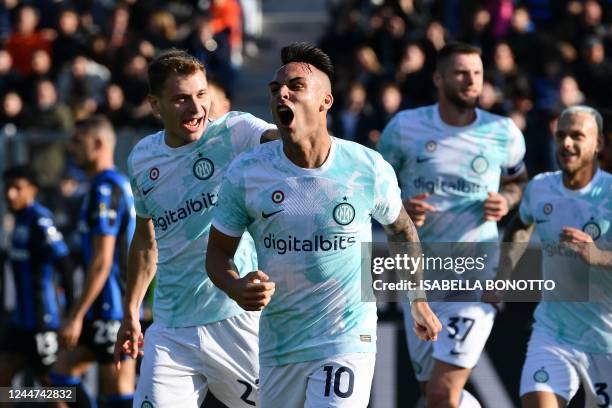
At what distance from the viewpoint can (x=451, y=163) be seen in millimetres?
9320

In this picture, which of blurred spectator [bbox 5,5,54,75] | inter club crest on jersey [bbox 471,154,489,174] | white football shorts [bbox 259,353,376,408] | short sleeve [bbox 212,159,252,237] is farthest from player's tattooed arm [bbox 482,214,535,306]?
blurred spectator [bbox 5,5,54,75]

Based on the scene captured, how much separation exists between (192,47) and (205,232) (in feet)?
35.4

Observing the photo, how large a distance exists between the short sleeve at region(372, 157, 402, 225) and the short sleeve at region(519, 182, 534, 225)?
7.18 feet

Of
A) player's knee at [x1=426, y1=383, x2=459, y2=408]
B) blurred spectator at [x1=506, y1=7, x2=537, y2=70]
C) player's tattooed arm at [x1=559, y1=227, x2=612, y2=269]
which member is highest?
blurred spectator at [x1=506, y1=7, x2=537, y2=70]

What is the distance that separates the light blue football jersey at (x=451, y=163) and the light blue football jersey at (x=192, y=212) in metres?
1.97

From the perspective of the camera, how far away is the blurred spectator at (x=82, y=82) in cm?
1769

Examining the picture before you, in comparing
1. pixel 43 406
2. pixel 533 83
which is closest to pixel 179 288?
pixel 43 406

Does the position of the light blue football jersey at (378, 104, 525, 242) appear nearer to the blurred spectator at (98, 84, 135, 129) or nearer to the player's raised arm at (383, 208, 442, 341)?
the player's raised arm at (383, 208, 442, 341)

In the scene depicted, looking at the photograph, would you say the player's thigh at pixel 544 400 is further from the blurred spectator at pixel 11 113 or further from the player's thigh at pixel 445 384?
the blurred spectator at pixel 11 113

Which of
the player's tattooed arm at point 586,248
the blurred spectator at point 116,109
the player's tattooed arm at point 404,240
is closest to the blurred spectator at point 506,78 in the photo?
the blurred spectator at point 116,109

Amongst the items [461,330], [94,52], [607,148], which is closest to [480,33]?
[94,52]

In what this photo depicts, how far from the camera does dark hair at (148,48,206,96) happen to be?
7613 mm

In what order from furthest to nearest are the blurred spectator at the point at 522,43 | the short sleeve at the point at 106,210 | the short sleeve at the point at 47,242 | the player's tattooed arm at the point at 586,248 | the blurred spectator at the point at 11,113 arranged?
the blurred spectator at the point at 522,43
the blurred spectator at the point at 11,113
the short sleeve at the point at 47,242
the short sleeve at the point at 106,210
the player's tattooed arm at the point at 586,248

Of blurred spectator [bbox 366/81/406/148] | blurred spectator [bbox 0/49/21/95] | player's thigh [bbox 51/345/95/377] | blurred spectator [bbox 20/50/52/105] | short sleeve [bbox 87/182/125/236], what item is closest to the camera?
short sleeve [bbox 87/182/125/236]
